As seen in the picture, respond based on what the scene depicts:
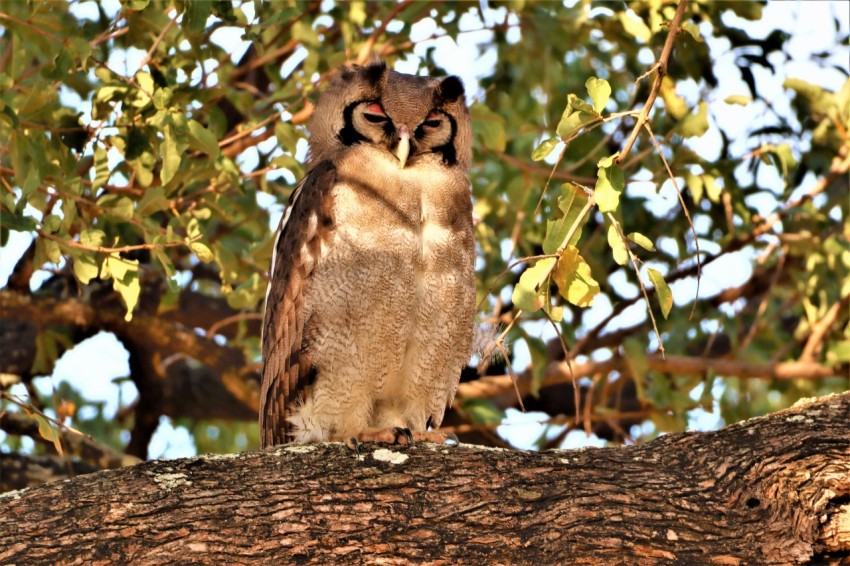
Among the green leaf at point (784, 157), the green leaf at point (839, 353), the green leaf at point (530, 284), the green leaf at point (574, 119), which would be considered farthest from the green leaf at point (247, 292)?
the green leaf at point (839, 353)

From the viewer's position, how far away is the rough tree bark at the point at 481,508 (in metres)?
2.53

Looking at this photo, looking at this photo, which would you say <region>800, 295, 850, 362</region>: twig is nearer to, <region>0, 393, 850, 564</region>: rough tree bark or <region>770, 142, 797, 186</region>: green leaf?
<region>770, 142, 797, 186</region>: green leaf

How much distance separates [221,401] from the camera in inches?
252

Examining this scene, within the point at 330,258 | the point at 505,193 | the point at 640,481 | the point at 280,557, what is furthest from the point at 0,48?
the point at 640,481

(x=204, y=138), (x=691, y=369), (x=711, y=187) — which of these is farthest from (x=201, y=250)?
(x=691, y=369)

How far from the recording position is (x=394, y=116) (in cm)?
412

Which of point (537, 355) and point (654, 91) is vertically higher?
point (537, 355)

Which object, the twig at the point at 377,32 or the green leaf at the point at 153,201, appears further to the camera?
the twig at the point at 377,32

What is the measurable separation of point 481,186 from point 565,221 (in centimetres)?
284

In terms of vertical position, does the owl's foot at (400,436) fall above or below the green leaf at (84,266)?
below

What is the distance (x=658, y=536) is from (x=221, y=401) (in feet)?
13.7

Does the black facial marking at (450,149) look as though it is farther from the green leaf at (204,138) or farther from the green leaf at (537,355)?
the green leaf at (537,355)

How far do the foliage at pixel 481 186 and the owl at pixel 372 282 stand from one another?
25 cm

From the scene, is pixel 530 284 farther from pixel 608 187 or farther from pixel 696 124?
pixel 696 124
